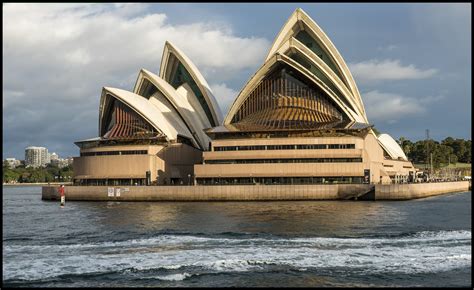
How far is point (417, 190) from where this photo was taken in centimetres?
6391

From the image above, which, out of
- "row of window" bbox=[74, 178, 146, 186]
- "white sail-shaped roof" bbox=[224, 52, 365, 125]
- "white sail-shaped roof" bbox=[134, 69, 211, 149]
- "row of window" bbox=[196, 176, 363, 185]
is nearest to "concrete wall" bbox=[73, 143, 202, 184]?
"row of window" bbox=[74, 178, 146, 186]

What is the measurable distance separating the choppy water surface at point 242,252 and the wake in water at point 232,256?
0.04 metres

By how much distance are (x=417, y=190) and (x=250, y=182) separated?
20.2 metres

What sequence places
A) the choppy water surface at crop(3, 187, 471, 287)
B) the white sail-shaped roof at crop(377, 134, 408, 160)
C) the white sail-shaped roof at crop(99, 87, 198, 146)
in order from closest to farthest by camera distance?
the choppy water surface at crop(3, 187, 471, 287) < the white sail-shaped roof at crop(99, 87, 198, 146) < the white sail-shaped roof at crop(377, 134, 408, 160)

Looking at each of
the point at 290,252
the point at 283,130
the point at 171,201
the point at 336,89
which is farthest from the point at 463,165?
the point at 290,252

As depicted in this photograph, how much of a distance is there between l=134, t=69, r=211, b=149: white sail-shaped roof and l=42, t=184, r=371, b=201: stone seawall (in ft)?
67.2

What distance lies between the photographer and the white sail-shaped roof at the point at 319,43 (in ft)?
258

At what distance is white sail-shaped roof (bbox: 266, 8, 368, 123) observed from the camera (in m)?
78.6

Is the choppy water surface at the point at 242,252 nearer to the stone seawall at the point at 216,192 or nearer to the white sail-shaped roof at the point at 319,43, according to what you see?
the stone seawall at the point at 216,192

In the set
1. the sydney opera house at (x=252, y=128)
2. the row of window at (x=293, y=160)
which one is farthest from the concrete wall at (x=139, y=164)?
the row of window at (x=293, y=160)

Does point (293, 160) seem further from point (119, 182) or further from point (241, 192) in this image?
point (119, 182)

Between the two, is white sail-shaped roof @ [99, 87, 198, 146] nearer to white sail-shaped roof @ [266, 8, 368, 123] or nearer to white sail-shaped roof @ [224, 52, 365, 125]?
white sail-shaped roof @ [224, 52, 365, 125]

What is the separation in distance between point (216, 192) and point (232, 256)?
4024 cm

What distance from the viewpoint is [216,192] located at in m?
62.0
